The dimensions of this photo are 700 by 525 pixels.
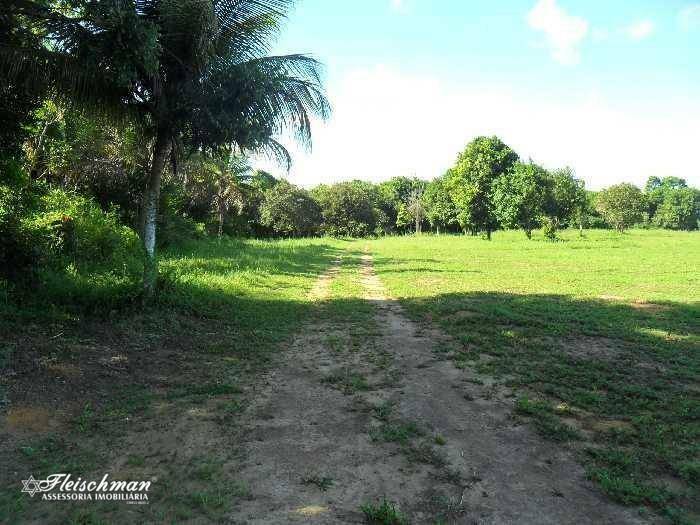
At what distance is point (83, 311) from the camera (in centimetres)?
817

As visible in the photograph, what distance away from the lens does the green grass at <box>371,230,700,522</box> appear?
4.14m

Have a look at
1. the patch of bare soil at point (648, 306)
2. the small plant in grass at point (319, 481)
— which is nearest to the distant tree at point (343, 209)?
the patch of bare soil at point (648, 306)

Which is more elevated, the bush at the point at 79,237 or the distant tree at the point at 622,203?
the distant tree at the point at 622,203

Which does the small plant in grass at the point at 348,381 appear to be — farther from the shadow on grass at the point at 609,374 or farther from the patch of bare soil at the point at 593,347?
the patch of bare soil at the point at 593,347

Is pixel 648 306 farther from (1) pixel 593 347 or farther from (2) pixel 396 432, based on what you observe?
(2) pixel 396 432

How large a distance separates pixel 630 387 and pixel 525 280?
429 inches

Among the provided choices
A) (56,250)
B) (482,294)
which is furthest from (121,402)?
(482,294)

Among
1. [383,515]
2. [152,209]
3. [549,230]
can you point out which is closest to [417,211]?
[549,230]

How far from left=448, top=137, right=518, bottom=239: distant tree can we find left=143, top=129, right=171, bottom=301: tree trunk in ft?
114

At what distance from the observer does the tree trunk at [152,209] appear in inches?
358

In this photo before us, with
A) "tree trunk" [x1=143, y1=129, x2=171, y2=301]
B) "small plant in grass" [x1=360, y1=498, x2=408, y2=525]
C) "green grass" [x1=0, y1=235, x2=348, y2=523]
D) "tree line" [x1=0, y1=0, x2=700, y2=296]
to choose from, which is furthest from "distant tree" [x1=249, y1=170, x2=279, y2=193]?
"small plant in grass" [x1=360, y1=498, x2=408, y2=525]

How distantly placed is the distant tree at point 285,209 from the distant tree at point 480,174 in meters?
21.3

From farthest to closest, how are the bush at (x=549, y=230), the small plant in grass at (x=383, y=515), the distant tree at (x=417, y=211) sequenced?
the distant tree at (x=417, y=211), the bush at (x=549, y=230), the small plant in grass at (x=383, y=515)

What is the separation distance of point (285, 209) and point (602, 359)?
5094 centimetres
